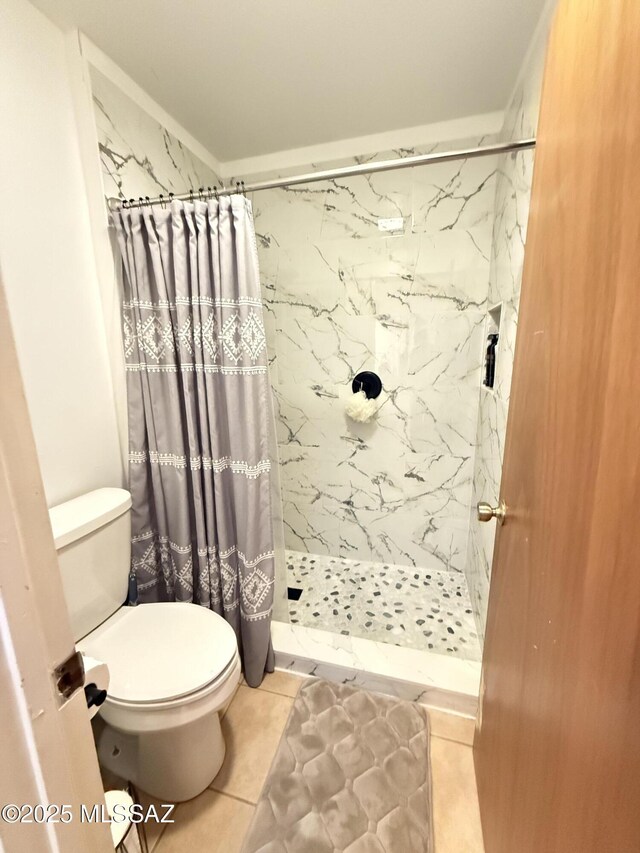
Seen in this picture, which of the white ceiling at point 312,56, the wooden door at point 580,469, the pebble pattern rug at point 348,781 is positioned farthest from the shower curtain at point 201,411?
the wooden door at point 580,469

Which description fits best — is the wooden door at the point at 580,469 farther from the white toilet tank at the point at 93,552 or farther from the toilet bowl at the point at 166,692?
the white toilet tank at the point at 93,552

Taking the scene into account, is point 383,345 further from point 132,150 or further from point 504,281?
point 132,150

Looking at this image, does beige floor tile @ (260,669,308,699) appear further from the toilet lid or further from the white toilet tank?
the white toilet tank

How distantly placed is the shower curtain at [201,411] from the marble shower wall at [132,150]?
20 cm

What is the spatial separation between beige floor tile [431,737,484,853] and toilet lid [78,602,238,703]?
776 mm

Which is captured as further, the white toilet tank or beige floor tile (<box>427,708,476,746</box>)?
beige floor tile (<box>427,708,476,746</box>)

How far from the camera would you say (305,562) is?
88.6 inches

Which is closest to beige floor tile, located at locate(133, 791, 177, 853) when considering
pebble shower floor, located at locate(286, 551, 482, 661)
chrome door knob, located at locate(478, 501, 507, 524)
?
pebble shower floor, located at locate(286, 551, 482, 661)

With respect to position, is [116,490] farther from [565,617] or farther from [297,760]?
[565,617]

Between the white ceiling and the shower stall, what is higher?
the white ceiling

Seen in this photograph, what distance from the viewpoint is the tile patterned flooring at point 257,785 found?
1.01 m

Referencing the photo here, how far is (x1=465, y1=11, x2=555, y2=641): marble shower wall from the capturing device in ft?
3.97

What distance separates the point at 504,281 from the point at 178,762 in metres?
2.03

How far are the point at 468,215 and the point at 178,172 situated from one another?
1372mm
